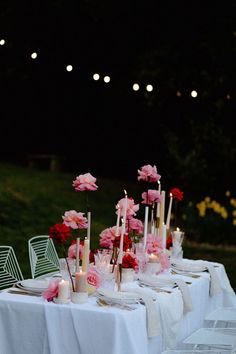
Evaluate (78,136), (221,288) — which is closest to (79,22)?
(78,136)

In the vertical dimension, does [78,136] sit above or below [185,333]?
above

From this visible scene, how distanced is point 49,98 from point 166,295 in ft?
34.3

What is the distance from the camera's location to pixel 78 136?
16.7 meters

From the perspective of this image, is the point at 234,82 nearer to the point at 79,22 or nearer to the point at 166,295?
the point at 79,22

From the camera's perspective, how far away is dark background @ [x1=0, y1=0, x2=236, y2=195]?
11672mm

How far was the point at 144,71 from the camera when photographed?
39.7ft

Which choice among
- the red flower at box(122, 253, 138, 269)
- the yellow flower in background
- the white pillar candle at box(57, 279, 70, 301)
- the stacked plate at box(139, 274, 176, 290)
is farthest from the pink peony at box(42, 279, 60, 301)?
the yellow flower in background

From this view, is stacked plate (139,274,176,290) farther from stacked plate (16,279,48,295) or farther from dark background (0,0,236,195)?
dark background (0,0,236,195)

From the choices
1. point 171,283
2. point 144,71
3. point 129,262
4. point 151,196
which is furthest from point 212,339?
point 144,71

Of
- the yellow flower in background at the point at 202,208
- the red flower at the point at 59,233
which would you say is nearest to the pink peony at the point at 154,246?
the red flower at the point at 59,233

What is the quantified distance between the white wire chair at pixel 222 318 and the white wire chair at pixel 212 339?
27 cm

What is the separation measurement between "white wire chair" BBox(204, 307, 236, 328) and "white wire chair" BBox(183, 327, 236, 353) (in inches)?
10.5

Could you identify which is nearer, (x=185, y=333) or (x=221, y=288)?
(x=185, y=333)

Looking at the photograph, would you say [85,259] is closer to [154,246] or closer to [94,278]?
[94,278]
